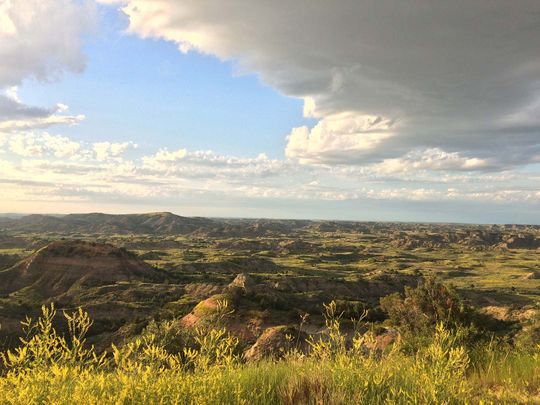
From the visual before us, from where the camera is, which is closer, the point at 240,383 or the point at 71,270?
the point at 240,383

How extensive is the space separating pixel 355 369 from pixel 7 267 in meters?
103

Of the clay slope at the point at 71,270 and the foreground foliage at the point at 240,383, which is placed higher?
the foreground foliage at the point at 240,383

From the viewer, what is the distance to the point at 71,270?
82562 mm

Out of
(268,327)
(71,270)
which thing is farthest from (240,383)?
(71,270)

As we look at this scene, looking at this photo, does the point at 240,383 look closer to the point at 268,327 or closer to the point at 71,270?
the point at 268,327

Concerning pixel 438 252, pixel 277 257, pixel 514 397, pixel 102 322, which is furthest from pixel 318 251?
pixel 514 397

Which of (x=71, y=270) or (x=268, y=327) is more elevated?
(x=268, y=327)

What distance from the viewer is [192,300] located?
61594 mm

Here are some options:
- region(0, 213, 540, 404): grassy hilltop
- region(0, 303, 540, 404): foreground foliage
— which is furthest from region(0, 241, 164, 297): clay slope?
region(0, 303, 540, 404): foreground foliage

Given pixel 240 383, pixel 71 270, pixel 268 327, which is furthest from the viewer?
pixel 71 270

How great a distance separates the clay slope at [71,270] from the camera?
7831 centimetres

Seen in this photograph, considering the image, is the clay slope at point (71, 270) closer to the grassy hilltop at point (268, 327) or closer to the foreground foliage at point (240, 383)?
the grassy hilltop at point (268, 327)

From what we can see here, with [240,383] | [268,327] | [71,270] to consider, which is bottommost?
[71,270]

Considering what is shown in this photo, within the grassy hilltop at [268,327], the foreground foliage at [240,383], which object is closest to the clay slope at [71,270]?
the grassy hilltop at [268,327]
